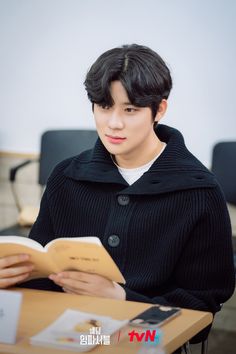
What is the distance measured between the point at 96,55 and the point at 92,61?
5 cm

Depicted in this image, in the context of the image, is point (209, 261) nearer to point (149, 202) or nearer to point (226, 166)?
point (149, 202)

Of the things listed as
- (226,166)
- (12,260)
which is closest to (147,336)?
(12,260)

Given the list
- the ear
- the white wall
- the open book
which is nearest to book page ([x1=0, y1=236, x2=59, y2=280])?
the open book

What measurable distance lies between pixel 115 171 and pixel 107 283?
0.46 metres

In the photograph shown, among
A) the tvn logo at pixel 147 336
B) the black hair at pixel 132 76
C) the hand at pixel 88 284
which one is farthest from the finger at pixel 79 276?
the black hair at pixel 132 76

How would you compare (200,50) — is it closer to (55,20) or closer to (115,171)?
(55,20)

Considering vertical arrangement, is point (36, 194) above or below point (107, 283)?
below

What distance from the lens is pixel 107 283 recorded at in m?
1.90

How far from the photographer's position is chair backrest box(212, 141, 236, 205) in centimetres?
370

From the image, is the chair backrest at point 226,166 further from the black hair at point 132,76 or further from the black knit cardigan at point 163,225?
the black hair at point 132,76

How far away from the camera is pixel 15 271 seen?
6.35ft

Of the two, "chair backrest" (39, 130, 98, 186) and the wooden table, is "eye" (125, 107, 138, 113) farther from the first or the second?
"chair backrest" (39, 130, 98, 186)

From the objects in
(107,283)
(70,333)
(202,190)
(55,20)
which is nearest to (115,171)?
(202,190)

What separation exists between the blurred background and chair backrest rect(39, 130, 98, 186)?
0.45 meters
